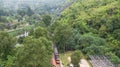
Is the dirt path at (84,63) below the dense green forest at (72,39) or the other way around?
below

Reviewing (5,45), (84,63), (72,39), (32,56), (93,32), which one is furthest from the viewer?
(93,32)

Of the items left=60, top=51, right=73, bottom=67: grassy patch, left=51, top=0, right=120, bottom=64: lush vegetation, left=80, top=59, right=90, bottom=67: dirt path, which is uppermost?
left=51, top=0, right=120, bottom=64: lush vegetation

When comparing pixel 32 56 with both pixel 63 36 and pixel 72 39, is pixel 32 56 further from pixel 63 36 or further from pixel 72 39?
pixel 72 39

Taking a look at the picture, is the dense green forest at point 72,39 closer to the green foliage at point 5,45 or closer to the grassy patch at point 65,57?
the green foliage at point 5,45

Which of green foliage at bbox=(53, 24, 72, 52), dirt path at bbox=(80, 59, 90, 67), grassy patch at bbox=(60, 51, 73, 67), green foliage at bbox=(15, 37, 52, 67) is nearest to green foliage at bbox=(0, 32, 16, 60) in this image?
green foliage at bbox=(15, 37, 52, 67)

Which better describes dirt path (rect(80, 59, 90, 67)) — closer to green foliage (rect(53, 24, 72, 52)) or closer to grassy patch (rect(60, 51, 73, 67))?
grassy patch (rect(60, 51, 73, 67))

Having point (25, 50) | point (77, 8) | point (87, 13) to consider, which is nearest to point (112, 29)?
point (87, 13)

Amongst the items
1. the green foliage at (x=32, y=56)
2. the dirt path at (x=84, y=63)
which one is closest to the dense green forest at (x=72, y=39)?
the green foliage at (x=32, y=56)

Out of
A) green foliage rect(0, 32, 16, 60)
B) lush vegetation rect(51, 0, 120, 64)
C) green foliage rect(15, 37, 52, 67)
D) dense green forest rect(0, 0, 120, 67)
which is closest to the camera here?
green foliage rect(15, 37, 52, 67)

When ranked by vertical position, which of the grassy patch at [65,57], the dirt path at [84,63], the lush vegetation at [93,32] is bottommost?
the dirt path at [84,63]

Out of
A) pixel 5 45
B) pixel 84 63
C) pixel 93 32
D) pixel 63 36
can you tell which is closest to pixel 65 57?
pixel 63 36

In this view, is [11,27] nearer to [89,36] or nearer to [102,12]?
[102,12]
